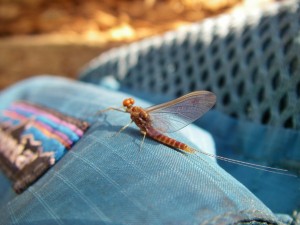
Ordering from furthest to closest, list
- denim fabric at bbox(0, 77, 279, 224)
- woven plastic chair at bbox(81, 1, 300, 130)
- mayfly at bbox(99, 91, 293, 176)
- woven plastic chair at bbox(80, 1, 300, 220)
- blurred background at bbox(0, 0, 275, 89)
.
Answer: blurred background at bbox(0, 0, 275, 89) < woven plastic chair at bbox(81, 1, 300, 130) < woven plastic chair at bbox(80, 1, 300, 220) < mayfly at bbox(99, 91, 293, 176) < denim fabric at bbox(0, 77, 279, 224)

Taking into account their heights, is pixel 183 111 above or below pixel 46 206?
above

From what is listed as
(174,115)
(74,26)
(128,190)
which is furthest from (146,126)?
(74,26)

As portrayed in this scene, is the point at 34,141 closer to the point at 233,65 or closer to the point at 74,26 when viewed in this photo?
the point at 233,65

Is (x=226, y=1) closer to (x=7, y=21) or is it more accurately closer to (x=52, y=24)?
(x=52, y=24)

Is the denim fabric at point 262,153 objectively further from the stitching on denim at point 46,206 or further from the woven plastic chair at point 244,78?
the stitching on denim at point 46,206

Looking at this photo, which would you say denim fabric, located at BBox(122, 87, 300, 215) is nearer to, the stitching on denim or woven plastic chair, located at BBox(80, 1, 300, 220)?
woven plastic chair, located at BBox(80, 1, 300, 220)

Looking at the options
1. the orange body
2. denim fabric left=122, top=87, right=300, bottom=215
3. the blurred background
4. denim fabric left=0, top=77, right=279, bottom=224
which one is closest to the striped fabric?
denim fabric left=0, top=77, right=279, bottom=224
